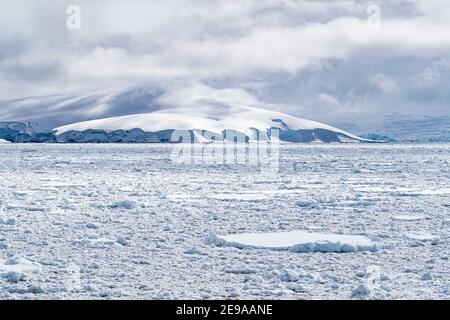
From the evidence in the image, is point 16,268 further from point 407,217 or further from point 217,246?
point 407,217

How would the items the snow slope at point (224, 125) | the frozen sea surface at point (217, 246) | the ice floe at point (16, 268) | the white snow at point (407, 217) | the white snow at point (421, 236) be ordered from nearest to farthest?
the frozen sea surface at point (217, 246), the ice floe at point (16, 268), the white snow at point (421, 236), the white snow at point (407, 217), the snow slope at point (224, 125)

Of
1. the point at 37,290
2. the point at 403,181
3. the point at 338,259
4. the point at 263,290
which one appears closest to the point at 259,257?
the point at 338,259

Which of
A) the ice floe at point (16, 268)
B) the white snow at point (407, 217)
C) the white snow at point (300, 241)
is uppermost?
the ice floe at point (16, 268)

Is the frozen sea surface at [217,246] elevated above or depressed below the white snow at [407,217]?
above

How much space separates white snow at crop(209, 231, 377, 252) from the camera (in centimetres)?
722

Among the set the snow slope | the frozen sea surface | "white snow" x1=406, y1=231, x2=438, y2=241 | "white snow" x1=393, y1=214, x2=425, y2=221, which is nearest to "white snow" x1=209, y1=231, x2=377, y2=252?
the frozen sea surface

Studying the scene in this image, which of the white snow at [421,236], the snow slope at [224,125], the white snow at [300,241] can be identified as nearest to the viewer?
the white snow at [300,241]

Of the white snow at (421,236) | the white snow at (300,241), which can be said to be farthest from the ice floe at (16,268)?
the white snow at (421,236)

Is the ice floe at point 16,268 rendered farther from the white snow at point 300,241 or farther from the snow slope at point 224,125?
the snow slope at point 224,125

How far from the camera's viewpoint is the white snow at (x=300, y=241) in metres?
7.22

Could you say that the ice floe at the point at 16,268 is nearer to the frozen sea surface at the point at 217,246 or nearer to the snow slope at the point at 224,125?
the frozen sea surface at the point at 217,246

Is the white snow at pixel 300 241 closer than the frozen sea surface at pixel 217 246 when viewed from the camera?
No

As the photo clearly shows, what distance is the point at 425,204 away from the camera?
12172 mm

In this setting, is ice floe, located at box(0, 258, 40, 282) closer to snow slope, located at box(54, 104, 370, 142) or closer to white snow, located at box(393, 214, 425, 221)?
white snow, located at box(393, 214, 425, 221)
